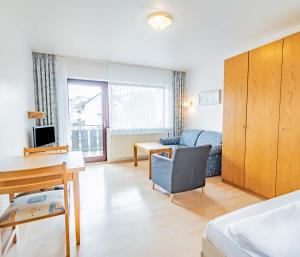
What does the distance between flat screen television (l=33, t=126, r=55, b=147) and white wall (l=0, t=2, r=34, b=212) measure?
15 centimetres

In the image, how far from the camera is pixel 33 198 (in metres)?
1.66

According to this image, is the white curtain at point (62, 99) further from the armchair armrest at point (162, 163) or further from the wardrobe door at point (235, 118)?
the wardrobe door at point (235, 118)

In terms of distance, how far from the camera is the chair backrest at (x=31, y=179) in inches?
51.1

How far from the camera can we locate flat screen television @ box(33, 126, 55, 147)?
2.93 m

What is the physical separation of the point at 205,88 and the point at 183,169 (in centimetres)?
286

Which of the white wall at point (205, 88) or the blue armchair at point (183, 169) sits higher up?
the white wall at point (205, 88)

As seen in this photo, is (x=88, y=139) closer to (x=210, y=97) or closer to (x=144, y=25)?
(x=144, y=25)

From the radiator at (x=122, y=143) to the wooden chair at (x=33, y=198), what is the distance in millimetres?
2925

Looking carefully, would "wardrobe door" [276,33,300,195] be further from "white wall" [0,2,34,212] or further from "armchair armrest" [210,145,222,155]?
"white wall" [0,2,34,212]

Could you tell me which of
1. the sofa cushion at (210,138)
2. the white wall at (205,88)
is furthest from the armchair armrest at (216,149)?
the white wall at (205,88)

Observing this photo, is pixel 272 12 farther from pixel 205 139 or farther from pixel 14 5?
pixel 14 5

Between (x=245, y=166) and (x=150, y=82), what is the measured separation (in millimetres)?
3189

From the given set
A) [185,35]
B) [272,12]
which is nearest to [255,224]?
[272,12]

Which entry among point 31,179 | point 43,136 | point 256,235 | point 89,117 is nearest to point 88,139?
point 89,117
